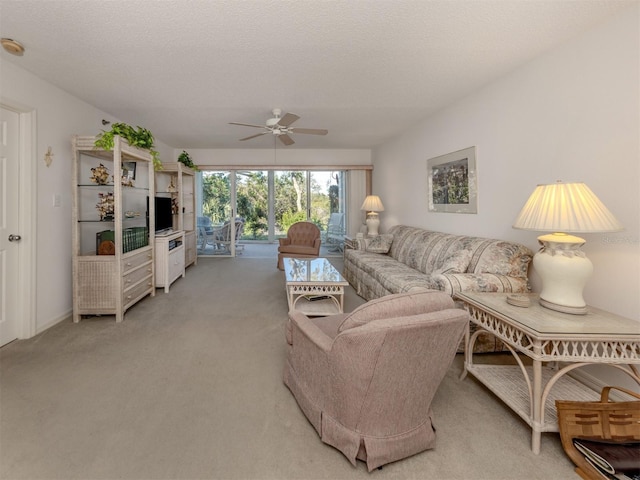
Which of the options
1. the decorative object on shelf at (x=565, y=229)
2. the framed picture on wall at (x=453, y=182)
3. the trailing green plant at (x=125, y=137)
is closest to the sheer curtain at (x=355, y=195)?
the framed picture on wall at (x=453, y=182)

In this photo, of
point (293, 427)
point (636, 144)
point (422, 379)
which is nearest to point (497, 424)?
point (422, 379)

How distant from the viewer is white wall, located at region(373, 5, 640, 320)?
1.85m

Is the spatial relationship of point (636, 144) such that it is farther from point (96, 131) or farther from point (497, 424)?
point (96, 131)

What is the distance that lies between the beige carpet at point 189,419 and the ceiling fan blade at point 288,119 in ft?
7.73

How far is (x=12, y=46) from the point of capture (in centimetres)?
224

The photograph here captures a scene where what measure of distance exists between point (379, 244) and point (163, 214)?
3609mm

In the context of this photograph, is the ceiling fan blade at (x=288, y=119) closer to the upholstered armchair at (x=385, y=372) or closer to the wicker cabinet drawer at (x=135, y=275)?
the wicker cabinet drawer at (x=135, y=275)

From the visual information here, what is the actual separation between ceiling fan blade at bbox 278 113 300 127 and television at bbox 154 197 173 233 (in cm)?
244

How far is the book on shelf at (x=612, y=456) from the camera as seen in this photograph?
1.25 metres

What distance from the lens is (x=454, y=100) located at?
3.53m

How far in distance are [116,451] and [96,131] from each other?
381 cm

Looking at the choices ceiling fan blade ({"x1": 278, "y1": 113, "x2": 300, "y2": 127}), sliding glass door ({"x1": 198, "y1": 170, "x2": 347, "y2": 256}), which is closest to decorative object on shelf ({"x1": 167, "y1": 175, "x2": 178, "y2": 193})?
sliding glass door ({"x1": 198, "y1": 170, "x2": 347, "y2": 256})

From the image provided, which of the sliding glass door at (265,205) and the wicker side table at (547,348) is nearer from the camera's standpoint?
the wicker side table at (547,348)

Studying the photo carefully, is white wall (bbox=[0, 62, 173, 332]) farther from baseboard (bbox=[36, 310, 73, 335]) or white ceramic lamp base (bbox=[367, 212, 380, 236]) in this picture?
white ceramic lamp base (bbox=[367, 212, 380, 236])
